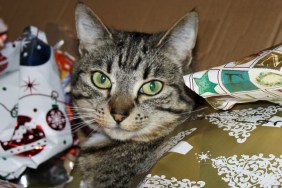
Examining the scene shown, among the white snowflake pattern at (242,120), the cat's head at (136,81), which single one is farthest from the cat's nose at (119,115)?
the white snowflake pattern at (242,120)

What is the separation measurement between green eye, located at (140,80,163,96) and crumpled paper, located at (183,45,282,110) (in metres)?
0.20

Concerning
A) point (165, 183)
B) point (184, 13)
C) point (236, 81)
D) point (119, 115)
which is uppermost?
point (184, 13)

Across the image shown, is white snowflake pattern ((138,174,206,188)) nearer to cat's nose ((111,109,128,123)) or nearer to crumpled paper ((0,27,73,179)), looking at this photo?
cat's nose ((111,109,128,123))

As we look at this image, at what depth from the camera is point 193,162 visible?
1.02 m

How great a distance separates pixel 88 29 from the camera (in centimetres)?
135

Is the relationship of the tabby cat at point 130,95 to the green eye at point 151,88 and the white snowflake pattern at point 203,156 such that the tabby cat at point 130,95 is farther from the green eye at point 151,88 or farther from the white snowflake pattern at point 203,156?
the white snowflake pattern at point 203,156

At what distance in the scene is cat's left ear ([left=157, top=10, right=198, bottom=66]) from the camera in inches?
47.1

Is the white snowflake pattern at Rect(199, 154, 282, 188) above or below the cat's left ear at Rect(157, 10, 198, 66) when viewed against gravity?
below

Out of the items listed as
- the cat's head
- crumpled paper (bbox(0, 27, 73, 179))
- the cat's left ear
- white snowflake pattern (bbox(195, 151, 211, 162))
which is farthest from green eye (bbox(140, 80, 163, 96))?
crumpled paper (bbox(0, 27, 73, 179))

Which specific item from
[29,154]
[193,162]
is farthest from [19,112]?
[193,162]

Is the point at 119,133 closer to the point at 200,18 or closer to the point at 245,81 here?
the point at 245,81

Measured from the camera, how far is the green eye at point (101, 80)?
127cm

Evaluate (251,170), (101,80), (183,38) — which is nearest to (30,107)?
(101,80)

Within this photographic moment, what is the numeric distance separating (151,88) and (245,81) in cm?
33
